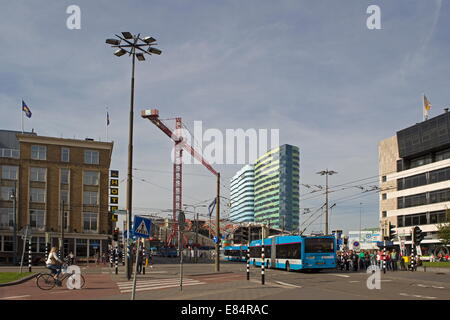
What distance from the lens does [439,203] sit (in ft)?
259

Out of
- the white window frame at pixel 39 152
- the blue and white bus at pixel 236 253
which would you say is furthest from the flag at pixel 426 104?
the white window frame at pixel 39 152

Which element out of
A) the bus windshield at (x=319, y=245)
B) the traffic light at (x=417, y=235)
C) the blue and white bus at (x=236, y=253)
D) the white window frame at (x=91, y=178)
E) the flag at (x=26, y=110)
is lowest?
the blue and white bus at (x=236, y=253)

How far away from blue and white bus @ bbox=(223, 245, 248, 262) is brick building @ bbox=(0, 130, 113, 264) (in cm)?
1818

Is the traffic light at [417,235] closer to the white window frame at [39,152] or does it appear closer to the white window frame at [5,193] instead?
the white window frame at [39,152]

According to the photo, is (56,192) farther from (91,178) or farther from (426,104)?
(426,104)

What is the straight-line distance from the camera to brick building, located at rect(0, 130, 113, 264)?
69.9 metres

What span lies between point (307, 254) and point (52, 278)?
19377 mm

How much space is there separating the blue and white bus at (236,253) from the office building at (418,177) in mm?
21893

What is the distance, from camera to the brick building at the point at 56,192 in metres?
69.9

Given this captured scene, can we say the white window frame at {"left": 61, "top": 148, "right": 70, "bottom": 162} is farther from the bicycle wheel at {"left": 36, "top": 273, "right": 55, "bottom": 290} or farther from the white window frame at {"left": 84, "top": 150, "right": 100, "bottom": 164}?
the bicycle wheel at {"left": 36, "top": 273, "right": 55, "bottom": 290}

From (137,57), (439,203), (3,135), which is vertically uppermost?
(3,135)

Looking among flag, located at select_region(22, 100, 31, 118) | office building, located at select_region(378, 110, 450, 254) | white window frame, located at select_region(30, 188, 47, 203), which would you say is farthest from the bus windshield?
white window frame, located at select_region(30, 188, 47, 203)

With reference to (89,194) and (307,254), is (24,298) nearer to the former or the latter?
(307,254)
